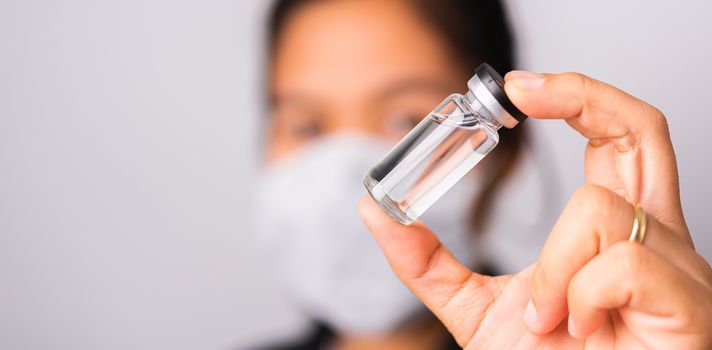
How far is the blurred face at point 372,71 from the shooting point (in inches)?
65.2

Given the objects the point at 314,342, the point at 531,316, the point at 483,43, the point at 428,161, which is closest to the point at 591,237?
the point at 531,316

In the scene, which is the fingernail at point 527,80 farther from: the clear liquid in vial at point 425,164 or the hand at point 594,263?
the clear liquid in vial at point 425,164

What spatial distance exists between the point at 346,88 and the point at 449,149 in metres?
0.74

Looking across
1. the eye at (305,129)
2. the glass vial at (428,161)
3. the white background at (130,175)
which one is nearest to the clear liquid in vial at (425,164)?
the glass vial at (428,161)

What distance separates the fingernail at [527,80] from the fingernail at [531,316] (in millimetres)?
301

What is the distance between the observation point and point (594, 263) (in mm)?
743

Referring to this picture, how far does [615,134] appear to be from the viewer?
2.89 ft

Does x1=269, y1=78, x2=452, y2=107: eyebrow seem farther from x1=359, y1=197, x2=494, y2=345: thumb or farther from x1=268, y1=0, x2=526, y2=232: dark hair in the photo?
x1=359, y1=197, x2=494, y2=345: thumb

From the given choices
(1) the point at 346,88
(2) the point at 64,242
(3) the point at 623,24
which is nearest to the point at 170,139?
(2) the point at 64,242

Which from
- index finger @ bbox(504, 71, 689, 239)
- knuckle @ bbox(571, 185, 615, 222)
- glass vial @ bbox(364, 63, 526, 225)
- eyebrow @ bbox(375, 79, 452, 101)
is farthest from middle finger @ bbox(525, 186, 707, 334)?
eyebrow @ bbox(375, 79, 452, 101)

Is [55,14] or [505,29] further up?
[55,14]

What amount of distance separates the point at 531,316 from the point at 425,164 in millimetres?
283

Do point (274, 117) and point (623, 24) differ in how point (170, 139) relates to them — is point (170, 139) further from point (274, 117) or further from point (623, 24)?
point (623, 24)

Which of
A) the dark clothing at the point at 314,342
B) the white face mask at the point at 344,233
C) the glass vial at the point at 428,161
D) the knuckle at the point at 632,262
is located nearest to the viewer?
the knuckle at the point at 632,262
